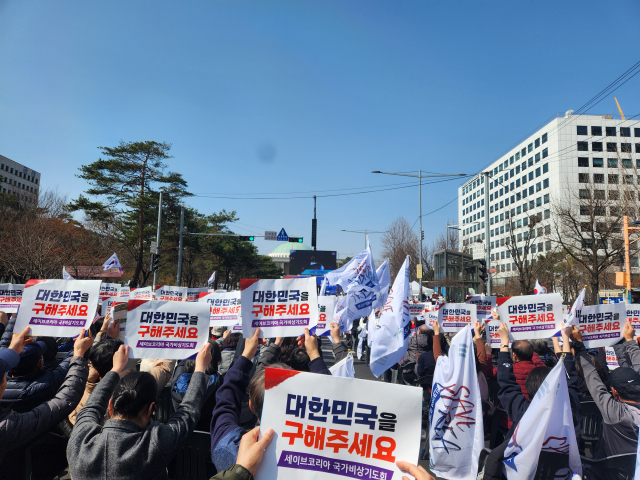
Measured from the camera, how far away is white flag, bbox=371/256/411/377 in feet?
17.2

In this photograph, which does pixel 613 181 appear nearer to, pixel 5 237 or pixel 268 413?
pixel 268 413

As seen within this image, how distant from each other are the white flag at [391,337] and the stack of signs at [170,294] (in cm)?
685

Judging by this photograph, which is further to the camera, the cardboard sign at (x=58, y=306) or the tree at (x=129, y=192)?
the tree at (x=129, y=192)

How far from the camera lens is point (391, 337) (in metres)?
5.32

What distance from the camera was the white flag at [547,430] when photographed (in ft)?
8.15

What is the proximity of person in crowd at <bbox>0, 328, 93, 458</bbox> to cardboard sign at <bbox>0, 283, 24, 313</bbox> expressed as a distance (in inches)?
243

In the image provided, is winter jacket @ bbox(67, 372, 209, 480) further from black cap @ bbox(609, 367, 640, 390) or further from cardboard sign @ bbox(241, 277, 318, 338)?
black cap @ bbox(609, 367, 640, 390)

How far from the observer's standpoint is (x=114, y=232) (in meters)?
32.6

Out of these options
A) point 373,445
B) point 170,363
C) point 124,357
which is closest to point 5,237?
point 170,363

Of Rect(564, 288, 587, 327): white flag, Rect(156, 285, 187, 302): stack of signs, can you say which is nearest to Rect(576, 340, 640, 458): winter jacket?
Rect(564, 288, 587, 327): white flag

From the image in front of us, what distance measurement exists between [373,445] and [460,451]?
1493 mm

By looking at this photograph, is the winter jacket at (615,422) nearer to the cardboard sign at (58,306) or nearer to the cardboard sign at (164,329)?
the cardboard sign at (164,329)

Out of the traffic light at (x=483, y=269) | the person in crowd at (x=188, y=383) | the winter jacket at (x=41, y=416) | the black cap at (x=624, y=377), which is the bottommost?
the person in crowd at (x=188, y=383)

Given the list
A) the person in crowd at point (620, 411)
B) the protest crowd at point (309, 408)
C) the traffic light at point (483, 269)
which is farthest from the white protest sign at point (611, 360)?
the traffic light at point (483, 269)
